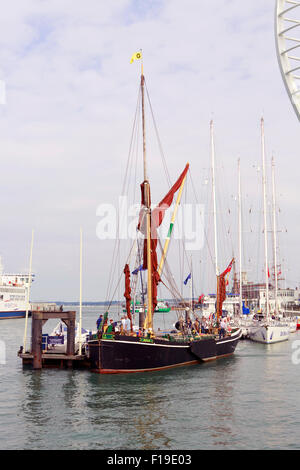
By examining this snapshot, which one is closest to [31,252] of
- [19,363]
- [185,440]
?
[19,363]

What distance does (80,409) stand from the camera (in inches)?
856

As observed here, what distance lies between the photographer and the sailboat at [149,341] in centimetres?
3028

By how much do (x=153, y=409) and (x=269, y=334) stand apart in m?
32.2

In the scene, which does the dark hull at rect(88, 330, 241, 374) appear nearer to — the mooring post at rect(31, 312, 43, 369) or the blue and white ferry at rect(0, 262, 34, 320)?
the mooring post at rect(31, 312, 43, 369)

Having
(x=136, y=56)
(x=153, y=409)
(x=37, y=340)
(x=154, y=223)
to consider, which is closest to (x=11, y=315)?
(x=37, y=340)

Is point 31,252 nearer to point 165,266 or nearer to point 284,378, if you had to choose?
point 165,266

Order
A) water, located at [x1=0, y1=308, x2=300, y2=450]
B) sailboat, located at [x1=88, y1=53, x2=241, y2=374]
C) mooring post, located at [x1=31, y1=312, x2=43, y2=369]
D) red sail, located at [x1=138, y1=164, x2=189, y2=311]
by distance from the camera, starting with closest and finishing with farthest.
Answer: water, located at [x1=0, y1=308, x2=300, y2=450], sailboat, located at [x1=88, y1=53, x2=241, y2=374], mooring post, located at [x1=31, y1=312, x2=43, y2=369], red sail, located at [x1=138, y1=164, x2=189, y2=311]

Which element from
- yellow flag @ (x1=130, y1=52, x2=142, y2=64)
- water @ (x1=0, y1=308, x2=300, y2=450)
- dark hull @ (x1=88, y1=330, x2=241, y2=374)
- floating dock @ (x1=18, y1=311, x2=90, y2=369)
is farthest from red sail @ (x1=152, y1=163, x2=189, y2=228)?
water @ (x1=0, y1=308, x2=300, y2=450)

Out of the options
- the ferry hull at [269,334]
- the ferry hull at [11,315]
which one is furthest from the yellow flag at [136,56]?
the ferry hull at [11,315]

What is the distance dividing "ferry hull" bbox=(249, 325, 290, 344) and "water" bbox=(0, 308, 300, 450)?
1715 cm

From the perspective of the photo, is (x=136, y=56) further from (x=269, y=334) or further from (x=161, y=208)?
(x=269, y=334)

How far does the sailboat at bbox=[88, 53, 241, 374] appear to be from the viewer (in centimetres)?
3028

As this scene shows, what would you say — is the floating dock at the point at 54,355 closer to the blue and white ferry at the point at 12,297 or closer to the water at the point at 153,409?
the water at the point at 153,409

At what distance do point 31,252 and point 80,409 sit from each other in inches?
642
